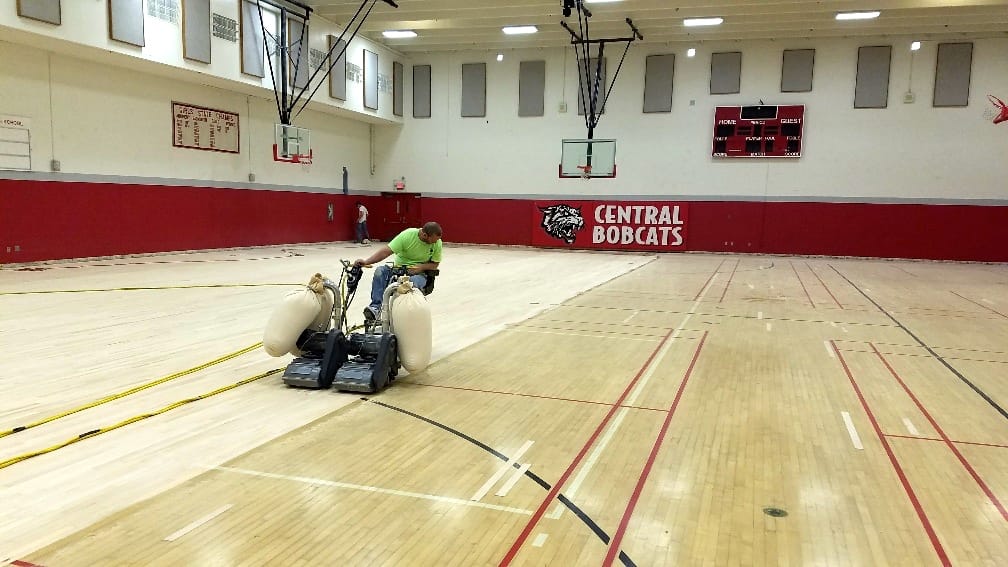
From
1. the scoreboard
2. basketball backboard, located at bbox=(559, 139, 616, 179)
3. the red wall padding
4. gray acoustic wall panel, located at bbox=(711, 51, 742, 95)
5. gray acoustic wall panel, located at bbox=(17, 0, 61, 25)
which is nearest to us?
gray acoustic wall panel, located at bbox=(17, 0, 61, 25)

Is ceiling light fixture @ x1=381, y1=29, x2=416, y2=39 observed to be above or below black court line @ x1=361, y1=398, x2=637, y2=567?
above

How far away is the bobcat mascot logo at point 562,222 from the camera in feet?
81.8

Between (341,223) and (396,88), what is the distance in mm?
5226

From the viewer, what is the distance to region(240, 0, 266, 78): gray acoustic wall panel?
57.7 ft

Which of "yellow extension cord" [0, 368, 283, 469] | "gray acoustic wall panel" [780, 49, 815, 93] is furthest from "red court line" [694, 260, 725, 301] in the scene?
"yellow extension cord" [0, 368, 283, 469]

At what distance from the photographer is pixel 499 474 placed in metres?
3.89

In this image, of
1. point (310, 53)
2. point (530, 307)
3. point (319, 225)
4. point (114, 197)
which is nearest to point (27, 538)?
point (530, 307)

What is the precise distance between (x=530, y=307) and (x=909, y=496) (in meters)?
6.97

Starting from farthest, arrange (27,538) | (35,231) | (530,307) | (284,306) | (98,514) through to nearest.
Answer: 1. (35,231)
2. (530,307)
3. (284,306)
4. (98,514)
5. (27,538)

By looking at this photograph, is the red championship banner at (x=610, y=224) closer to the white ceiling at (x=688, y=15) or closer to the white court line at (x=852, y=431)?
the white ceiling at (x=688, y=15)

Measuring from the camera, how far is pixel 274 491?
11.7ft

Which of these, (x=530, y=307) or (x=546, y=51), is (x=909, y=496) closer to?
(x=530, y=307)

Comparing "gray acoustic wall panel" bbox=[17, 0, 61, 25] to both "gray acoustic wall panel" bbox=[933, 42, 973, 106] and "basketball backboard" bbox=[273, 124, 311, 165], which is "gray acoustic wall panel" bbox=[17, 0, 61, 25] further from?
"gray acoustic wall panel" bbox=[933, 42, 973, 106]

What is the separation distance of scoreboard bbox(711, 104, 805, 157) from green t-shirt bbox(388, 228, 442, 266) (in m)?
17.7
